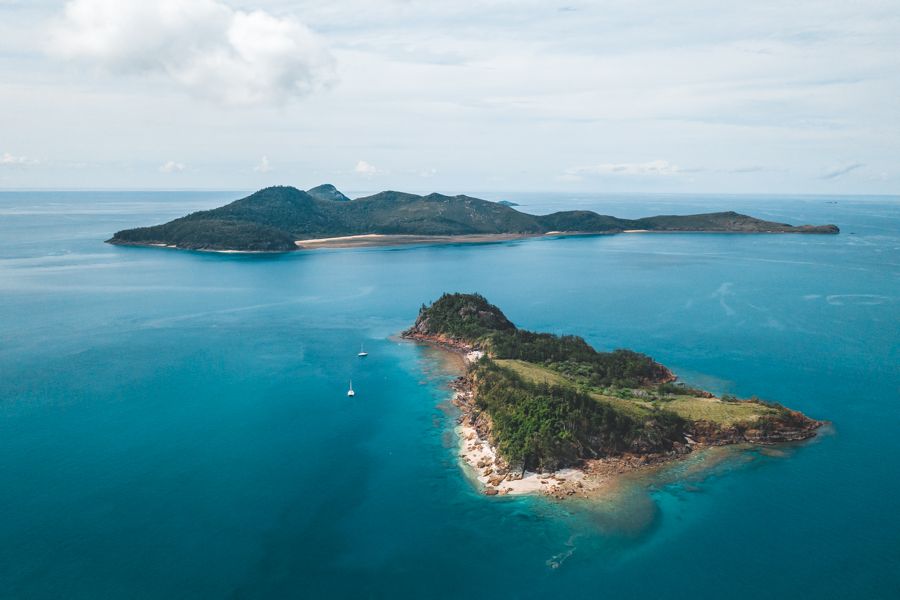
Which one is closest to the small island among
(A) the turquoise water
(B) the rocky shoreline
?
(B) the rocky shoreline

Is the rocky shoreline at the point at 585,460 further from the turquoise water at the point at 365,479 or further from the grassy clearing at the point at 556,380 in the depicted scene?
the grassy clearing at the point at 556,380

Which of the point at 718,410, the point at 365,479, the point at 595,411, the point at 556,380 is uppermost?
the point at 556,380

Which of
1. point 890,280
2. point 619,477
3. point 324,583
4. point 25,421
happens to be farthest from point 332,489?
point 890,280

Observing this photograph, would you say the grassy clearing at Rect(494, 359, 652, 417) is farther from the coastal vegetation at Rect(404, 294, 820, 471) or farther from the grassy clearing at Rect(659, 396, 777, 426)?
the grassy clearing at Rect(659, 396, 777, 426)

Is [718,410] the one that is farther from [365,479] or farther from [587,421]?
[365,479]

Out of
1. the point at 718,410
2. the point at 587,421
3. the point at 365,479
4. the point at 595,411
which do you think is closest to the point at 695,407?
the point at 718,410

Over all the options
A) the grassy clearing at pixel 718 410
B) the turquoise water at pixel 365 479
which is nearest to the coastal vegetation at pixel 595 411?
the grassy clearing at pixel 718 410

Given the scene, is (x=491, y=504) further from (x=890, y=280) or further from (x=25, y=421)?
(x=890, y=280)
